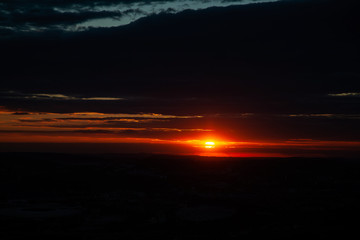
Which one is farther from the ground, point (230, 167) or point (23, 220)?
point (230, 167)

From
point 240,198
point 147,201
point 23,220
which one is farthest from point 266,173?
point 23,220

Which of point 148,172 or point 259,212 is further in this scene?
point 148,172

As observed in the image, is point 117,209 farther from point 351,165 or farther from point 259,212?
point 351,165

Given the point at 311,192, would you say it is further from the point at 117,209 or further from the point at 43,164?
the point at 43,164

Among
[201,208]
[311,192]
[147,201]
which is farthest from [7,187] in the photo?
[311,192]

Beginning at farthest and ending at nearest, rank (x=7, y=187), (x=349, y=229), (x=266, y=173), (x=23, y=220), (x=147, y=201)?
(x=266, y=173)
(x=7, y=187)
(x=147, y=201)
(x=23, y=220)
(x=349, y=229)

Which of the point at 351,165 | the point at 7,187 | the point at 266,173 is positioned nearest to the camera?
the point at 7,187
